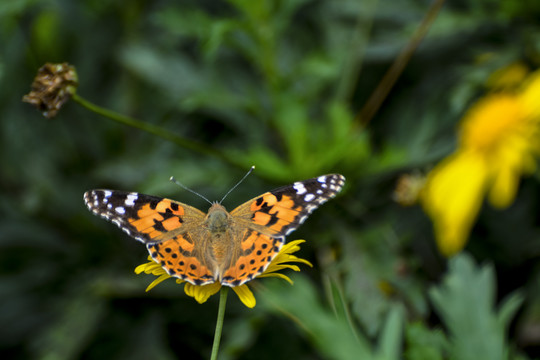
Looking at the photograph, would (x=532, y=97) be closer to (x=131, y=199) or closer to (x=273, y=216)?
(x=273, y=216)

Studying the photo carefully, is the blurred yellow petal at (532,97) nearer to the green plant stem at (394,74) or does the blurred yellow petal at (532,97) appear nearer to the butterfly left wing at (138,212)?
the green plant stem at (394,74)

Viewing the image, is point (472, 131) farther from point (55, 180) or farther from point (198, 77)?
point (55, 180)

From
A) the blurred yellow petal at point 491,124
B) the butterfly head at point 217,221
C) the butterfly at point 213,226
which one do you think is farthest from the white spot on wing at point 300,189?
the blurred yellow petal at point 491,124

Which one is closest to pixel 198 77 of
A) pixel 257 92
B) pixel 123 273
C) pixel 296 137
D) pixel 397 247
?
pixel 257 92

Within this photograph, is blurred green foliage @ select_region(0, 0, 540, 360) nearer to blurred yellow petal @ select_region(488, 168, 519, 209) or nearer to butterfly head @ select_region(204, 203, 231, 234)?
blurred yellow petal @ select_region(488, 168, 519, 209)

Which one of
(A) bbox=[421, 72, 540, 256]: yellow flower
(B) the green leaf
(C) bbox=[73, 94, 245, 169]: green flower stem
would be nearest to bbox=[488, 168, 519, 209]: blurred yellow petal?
(A) bbox=[421, 72, 540, 256]: yellow flower

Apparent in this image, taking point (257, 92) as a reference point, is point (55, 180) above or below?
below
